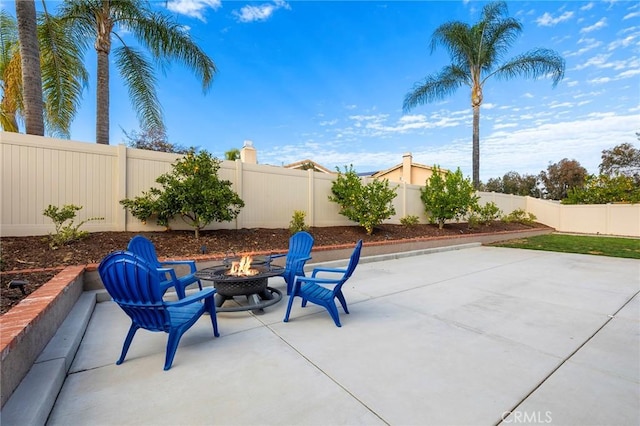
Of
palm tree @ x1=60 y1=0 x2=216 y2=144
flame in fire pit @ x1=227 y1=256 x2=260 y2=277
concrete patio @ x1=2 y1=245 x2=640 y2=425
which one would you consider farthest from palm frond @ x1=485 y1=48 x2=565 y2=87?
flame in fire pit @ x1=227 y1=256 x2=260 y2=277

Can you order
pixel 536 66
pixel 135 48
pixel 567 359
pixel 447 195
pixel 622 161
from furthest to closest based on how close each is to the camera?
pixel 622 161
pixel 536 66
pixel 447 195
pixel 135 48
pixel 567 359

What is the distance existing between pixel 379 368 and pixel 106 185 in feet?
21.7

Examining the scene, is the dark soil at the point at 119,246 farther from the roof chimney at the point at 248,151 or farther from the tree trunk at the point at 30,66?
the roof chimney at the point at 248,151

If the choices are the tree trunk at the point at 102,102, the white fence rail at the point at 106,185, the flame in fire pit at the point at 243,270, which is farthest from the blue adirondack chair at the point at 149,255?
the tree trunk at the point at 102,102

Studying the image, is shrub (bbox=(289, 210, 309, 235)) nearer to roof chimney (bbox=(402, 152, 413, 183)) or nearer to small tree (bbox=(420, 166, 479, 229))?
small tree (bbox=(420, 166, 479, 229))

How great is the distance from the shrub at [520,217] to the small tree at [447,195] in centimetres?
638

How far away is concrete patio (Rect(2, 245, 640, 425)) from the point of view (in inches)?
71.8

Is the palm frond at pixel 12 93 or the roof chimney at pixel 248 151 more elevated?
the palm frond at pixel 12 93

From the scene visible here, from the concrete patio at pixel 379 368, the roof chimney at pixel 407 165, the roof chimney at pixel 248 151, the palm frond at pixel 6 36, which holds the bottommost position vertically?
the concrete patio at pixel 379 368

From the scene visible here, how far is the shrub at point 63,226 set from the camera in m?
5.05

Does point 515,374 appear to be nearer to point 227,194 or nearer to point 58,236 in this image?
point 227,194

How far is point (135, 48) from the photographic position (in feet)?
27.4

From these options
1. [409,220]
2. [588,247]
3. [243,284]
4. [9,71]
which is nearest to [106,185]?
Result: [243,284]

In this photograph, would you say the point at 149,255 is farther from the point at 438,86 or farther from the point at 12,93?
the point at 438,86
